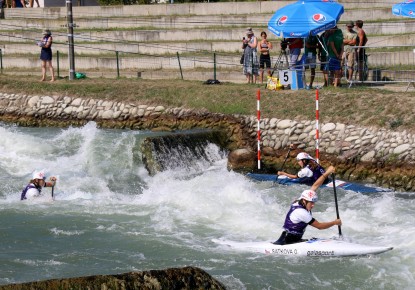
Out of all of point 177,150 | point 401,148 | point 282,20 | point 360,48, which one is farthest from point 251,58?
point 401,148

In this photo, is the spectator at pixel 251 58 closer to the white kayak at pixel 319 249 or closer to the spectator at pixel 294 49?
the spectator at pixel 294 49

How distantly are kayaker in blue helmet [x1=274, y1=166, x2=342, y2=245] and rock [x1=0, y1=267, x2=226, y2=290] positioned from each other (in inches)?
110

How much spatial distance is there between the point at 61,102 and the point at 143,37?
5.86 m

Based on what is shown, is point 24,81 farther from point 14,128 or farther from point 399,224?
point 399,224

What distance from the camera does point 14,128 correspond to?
23859mm

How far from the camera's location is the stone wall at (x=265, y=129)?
63.8 ft

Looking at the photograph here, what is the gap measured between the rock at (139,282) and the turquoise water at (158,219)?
1285 mm

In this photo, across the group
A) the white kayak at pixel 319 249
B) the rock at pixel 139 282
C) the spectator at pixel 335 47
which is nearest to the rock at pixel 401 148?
the spectator at pixel 335 47

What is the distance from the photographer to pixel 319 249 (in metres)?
13.8

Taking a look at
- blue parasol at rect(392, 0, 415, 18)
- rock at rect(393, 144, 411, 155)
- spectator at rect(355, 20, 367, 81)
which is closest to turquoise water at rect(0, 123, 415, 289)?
rock at rect(393, 144, 411, 155)

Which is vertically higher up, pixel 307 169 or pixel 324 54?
pixel 324 54

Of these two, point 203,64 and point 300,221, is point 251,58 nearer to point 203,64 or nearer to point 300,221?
point 203,64

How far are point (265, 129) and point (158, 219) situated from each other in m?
6.09

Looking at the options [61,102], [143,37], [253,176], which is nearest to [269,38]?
[143,37]
